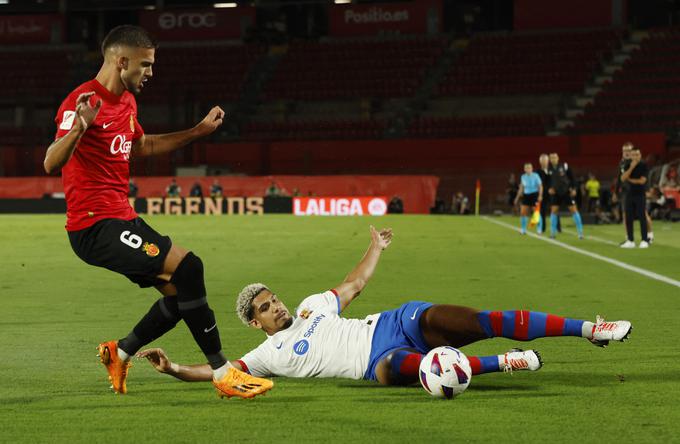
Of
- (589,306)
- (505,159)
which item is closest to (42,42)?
(505,159)

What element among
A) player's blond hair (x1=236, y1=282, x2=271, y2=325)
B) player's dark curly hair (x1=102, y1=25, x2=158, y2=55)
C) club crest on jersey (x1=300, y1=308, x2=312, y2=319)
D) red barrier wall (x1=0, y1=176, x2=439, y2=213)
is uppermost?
player's dark curly hair (x1=102, y1=25, x2=158, y2=55)

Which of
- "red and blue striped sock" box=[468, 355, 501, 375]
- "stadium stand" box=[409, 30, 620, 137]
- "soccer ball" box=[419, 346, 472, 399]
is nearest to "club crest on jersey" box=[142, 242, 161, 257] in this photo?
"soccer ball" box=[419, 346, 472, 399]

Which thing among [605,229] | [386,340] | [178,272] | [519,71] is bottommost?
[605,229]

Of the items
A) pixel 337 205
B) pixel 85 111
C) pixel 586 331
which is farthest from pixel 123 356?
pixel 337 205

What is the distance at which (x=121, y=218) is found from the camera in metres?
5.84

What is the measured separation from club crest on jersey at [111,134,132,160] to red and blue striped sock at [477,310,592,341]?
7.88 ft

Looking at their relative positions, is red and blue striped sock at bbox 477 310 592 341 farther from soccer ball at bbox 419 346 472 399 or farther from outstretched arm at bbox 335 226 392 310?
outstretched arm at bbox 335 226 392 310

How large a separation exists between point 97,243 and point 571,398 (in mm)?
2888

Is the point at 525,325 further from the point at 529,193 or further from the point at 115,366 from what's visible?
the point at 529,193

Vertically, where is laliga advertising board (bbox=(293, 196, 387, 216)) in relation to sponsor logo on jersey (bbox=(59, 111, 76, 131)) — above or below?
below

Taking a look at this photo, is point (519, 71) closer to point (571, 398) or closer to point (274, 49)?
point (274, 49)

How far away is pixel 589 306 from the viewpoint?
34.2 ft

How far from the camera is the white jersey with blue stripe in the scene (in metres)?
6.14

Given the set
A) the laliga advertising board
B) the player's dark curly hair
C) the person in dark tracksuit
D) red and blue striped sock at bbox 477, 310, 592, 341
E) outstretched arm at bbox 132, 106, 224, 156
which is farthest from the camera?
the laliga advertising board
